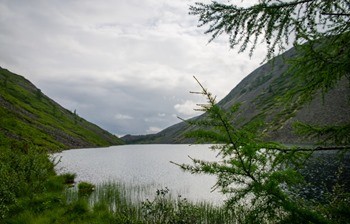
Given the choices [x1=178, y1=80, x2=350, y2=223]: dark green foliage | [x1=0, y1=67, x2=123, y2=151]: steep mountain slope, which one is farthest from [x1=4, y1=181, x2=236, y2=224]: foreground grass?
[x1=0, y1=67, x2=123, y2=151]: steep mountain slope

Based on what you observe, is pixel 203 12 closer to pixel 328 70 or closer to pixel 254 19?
pixel 254 19

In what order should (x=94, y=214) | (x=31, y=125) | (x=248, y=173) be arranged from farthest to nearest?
(x=31, y=125)
(x=94, y=214)
(x=248, y=173)

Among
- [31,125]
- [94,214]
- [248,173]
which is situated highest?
[31,125]

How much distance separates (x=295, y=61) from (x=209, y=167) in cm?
310

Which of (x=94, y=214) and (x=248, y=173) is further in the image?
(x=94, y=214)

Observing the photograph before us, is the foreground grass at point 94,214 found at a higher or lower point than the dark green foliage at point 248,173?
lower

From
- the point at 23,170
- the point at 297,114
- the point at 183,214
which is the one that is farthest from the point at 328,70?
the point at 297,114

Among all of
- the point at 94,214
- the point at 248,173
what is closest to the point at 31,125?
the point at 94,214

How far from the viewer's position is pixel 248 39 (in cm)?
666

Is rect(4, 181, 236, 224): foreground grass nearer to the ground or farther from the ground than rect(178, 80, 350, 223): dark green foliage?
nearer to the ground

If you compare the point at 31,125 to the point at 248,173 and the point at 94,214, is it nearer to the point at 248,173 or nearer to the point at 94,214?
the point at 94,214

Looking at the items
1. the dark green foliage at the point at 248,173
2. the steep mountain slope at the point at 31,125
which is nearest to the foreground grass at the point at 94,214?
the dark green foliage at the point at 248,173

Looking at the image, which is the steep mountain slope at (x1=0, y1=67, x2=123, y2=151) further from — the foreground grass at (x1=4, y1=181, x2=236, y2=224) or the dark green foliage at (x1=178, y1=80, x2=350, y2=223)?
the dark green foliage at (x1=178, y1=80, x2=350, y2=223)

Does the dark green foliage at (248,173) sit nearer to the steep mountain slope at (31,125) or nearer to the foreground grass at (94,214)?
the foreground grass at (94,214)
